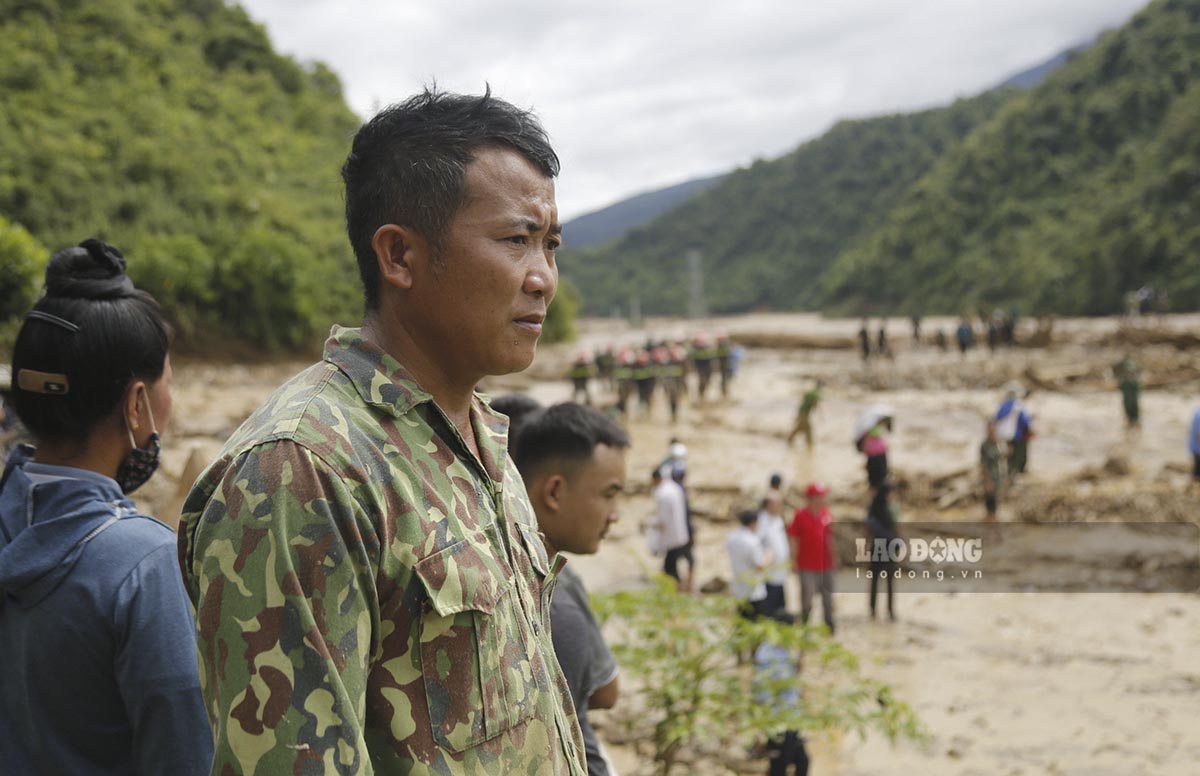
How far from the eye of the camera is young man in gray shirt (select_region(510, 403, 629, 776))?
2.34 metres

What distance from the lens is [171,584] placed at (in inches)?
60.9

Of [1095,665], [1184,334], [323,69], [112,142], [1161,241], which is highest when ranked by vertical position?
[323,69]

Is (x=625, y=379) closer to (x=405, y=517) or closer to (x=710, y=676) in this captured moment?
(x=710, y=676)

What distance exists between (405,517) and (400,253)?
1.27 ft

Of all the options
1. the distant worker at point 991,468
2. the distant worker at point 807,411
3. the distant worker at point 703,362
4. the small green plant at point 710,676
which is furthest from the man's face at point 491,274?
the distant worker at point 703,362

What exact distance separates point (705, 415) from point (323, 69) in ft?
105

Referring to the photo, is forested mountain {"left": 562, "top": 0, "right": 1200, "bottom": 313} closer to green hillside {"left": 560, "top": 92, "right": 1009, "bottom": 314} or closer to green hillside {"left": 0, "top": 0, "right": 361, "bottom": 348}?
green hillside {"left": 560, "top": 92, "right": 1009, "bottom": 314}

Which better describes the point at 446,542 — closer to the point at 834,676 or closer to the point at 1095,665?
the point at 834,676

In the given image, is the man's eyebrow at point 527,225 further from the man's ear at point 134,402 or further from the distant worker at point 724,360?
the distant worker at point 724,360

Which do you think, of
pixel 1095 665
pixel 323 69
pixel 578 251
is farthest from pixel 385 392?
pixel 578 251

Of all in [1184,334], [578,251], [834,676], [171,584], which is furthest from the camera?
[578,251]

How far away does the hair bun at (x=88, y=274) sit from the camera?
5.76 feet

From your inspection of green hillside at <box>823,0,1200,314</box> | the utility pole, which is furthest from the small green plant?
the utility pole

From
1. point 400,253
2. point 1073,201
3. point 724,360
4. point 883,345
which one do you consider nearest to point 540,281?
point 400,253
